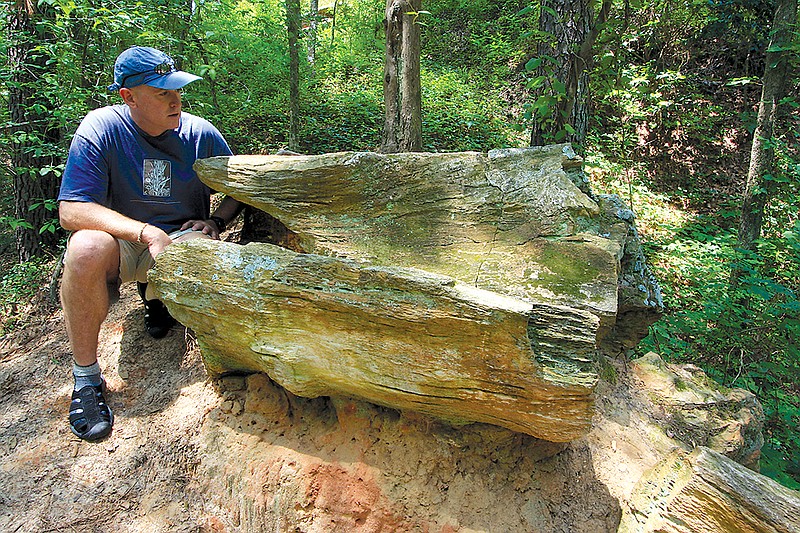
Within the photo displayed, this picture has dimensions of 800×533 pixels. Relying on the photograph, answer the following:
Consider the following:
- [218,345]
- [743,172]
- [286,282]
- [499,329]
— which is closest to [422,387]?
[499,329]

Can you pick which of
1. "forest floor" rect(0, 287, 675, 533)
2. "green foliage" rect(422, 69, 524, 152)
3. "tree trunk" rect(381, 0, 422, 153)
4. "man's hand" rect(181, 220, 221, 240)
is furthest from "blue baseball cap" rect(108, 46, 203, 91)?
"green foliage" rect(422, 69, 524, 152)

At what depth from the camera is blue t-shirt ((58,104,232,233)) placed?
2.64m

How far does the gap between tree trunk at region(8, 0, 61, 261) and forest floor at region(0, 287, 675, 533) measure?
3166 mm

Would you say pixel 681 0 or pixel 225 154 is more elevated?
pixel 681 0

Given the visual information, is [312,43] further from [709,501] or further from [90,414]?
[709,501]

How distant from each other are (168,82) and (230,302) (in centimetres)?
136

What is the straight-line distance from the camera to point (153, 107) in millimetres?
2768

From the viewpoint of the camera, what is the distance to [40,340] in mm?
3482

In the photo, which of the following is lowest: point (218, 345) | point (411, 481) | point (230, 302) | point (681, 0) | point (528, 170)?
point (411, 481)

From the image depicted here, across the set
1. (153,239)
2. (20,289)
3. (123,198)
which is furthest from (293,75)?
(153,239)

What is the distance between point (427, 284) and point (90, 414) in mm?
2070

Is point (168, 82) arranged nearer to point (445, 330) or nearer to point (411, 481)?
point (445, 330)

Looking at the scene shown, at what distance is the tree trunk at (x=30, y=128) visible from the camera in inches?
184

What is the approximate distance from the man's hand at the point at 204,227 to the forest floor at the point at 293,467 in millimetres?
819
